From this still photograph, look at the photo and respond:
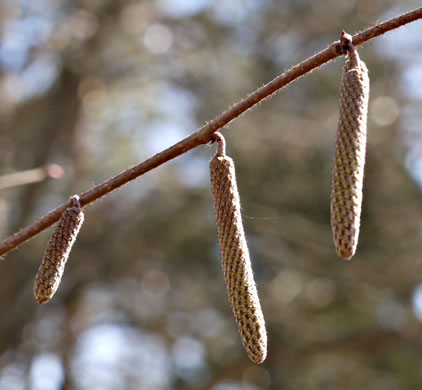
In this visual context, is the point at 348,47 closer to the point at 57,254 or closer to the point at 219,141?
the point at 219,141

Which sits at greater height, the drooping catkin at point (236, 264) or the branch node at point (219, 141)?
the branch node at point (219, 141)

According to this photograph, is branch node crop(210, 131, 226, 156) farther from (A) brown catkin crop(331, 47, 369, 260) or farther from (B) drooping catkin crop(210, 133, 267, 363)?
(A) brown catkin crop(331, 47, 369, 260)

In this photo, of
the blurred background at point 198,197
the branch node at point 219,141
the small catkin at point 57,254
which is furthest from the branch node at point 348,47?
the blurred background at point 198,197

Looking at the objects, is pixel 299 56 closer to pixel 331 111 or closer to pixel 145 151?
pixel 331 111

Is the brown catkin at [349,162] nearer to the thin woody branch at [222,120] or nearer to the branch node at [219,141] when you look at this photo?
the thin woody branch at [222,120]

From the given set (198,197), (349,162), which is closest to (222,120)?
(349,162)

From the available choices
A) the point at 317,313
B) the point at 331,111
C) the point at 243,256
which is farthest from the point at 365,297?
the point at 243,256

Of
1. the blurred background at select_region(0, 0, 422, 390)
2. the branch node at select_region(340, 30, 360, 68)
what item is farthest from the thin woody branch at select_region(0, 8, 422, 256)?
the blurred background at select_region(0, 0, 422, 390)
